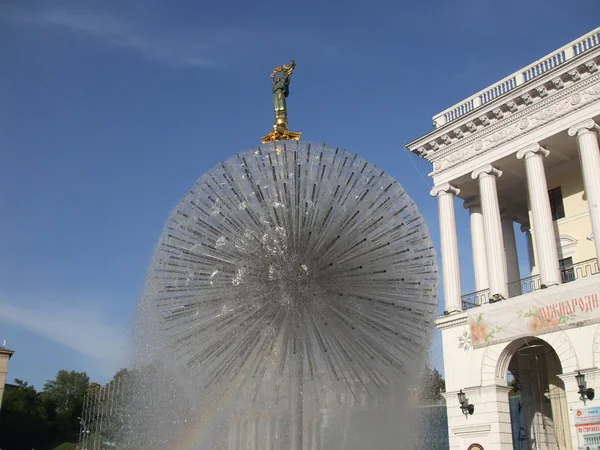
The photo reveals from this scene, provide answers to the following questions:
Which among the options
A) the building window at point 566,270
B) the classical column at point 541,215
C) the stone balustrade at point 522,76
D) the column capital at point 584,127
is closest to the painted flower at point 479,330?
the classical column at point 541,215

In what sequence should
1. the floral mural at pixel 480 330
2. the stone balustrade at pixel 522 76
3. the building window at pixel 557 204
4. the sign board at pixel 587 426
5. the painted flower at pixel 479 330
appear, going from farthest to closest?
the building window at pixel 557 204 < the stone balustrade at pixel 522 76 < the painted flower at pixel 479 330 < the floral mural at pixel 480 330 < the sign board at pixel 587 426

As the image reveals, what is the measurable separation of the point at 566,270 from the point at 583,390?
5.62 m

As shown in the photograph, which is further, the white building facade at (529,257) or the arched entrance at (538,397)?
the arched entrance at (538,397)

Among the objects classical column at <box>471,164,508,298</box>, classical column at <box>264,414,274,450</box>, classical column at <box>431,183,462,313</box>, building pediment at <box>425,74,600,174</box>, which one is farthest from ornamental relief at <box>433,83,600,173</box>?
classical column at <box>264,414,274,450</box>

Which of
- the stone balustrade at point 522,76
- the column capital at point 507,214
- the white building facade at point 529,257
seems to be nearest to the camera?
the white building facade at point 529,257

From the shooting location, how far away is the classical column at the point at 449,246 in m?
24.0

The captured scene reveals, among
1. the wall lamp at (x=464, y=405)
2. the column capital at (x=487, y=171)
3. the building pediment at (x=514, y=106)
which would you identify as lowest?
the wall lamp at (x=464, y=405)

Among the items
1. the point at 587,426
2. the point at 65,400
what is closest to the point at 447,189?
the point at 587,426

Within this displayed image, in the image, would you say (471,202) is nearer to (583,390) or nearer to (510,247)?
(510,247)

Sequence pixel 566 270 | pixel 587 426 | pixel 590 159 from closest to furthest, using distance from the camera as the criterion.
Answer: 1. pixel 587 426
2. pixel 590 159
3. pixel 566 270

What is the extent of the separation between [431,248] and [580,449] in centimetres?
1196

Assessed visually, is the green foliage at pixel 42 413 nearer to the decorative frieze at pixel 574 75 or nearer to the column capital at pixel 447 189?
the column capital at pixel 447 189

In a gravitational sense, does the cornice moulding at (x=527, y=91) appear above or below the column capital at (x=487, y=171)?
above

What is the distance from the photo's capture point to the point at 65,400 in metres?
85.4
